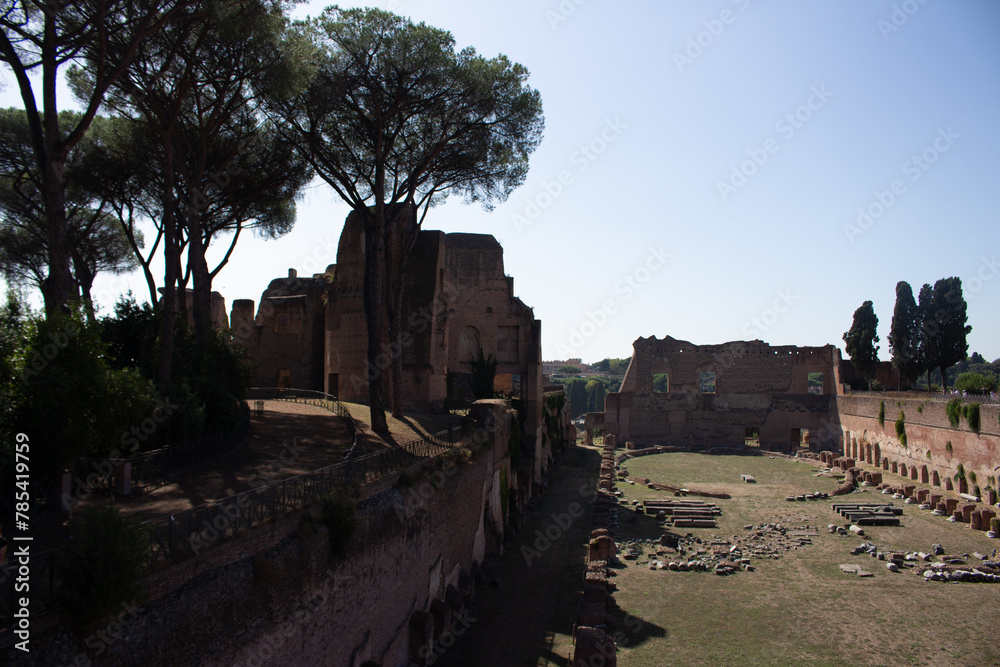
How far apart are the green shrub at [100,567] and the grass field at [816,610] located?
260 inches

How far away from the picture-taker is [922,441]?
73.4ft

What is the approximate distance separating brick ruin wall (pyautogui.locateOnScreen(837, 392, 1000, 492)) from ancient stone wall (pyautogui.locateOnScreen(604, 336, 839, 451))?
11.6 ft

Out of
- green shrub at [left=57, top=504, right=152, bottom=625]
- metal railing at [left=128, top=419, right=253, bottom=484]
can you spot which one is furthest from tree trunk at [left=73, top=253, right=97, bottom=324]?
green shrub at [left=57, top=504, right=152, bottom=625]

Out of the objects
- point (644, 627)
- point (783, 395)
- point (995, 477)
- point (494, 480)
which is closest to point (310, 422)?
point (494, 480)

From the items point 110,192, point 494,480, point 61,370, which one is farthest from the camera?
point 110,192

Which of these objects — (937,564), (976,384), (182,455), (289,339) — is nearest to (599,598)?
(182,455)

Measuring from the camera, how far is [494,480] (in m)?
15.1

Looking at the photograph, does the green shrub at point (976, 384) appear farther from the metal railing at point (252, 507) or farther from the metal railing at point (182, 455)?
the metal railing at point (182, 455)

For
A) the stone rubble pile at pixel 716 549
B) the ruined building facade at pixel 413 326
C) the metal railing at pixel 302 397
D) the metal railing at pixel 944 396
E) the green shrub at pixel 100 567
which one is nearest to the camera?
the green shrub at pixel 100 567

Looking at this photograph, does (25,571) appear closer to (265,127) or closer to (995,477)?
(265,127)

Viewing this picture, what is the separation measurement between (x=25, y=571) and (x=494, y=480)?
444 inches

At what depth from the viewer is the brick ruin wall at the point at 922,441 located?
708 inches

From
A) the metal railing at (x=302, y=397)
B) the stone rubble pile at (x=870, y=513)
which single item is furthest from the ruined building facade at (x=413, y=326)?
the stone rubble pile at (x=870, y=513)

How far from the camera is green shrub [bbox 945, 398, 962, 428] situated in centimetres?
1940
